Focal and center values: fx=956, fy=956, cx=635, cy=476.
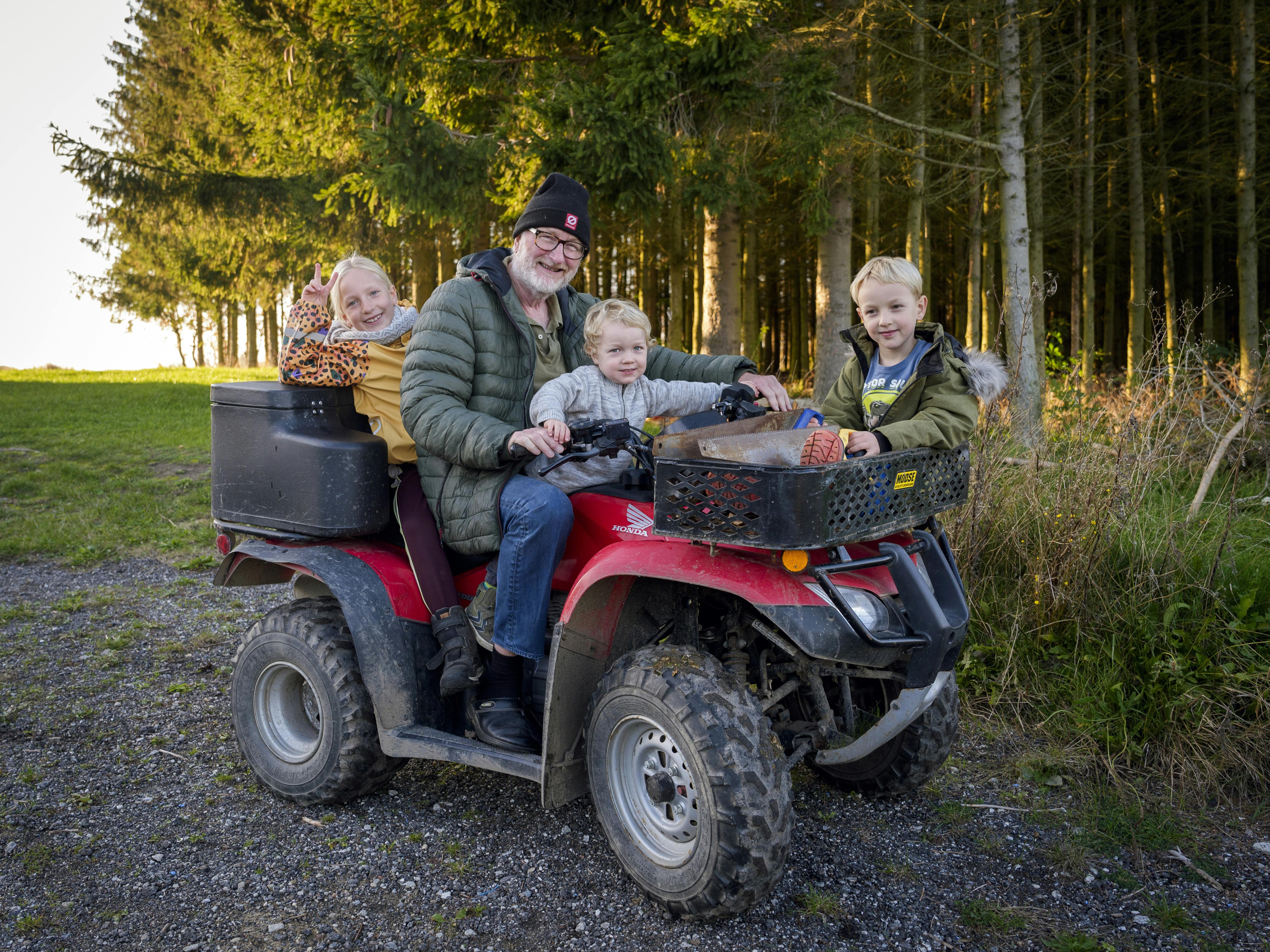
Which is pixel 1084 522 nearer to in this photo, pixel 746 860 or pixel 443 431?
pixel 746 860

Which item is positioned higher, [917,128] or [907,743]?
A: [917,128]

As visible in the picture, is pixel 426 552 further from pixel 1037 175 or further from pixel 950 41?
pixel 1037 175

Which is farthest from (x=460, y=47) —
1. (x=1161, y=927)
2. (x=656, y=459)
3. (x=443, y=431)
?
(x=1161, y=927)

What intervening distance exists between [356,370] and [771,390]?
1.54 metres

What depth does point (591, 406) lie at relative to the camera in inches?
127

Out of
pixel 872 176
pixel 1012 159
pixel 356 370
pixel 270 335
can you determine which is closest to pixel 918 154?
pixel 1012 159

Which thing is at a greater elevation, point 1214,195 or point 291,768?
point 1214,195

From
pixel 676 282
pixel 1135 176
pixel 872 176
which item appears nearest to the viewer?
pixel 872 176

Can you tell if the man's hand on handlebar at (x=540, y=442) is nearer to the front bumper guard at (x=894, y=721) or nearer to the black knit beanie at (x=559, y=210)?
the black knit beanie at (x=559, y=210)

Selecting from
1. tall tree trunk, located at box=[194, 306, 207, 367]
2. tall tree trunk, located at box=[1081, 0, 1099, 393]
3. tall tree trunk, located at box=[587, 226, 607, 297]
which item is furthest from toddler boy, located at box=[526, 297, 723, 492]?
tall tree trunk, located at box=[194, 306, 207, 367]

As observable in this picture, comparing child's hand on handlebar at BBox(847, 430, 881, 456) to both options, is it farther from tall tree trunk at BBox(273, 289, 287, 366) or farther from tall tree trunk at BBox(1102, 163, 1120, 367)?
tall tree trunk at BBox(273, 289, 287, 366)

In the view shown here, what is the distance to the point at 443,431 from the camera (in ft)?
10.2

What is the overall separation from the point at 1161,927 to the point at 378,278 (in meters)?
3.55

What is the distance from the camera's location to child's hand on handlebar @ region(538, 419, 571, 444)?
9.25 feet
